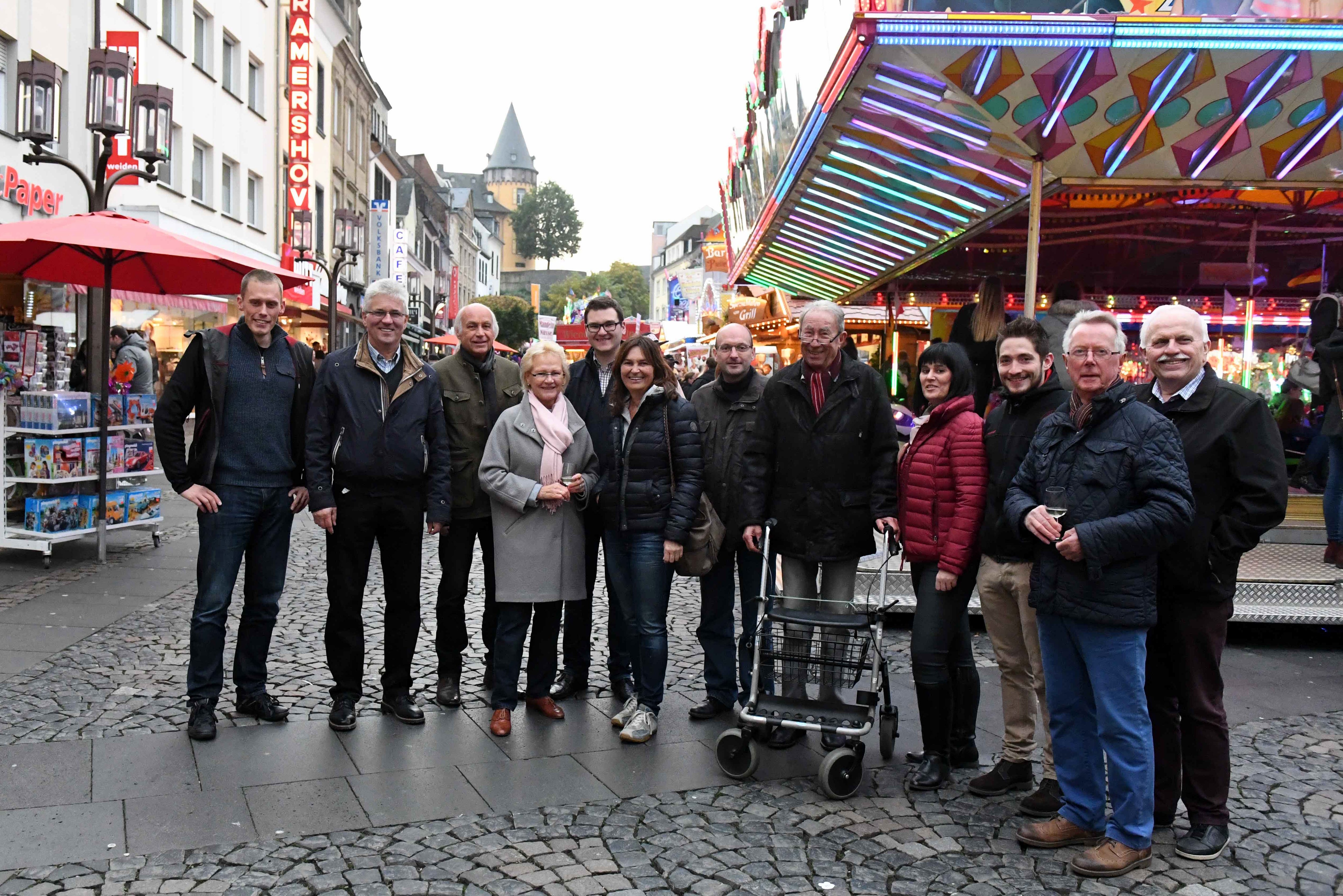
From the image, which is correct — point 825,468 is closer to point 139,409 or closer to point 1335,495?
point 1335,495

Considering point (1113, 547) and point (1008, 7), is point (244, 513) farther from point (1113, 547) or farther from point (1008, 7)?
point (1008, 7)

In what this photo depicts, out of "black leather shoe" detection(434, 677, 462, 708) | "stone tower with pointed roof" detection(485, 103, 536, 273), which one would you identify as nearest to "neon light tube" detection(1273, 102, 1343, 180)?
"black leather shoe" detection(434, 677, 462, 708)

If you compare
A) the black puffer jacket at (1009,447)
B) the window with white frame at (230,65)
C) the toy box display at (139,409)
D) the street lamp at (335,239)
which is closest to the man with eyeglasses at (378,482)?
the black puffer jacket at (1009,447)

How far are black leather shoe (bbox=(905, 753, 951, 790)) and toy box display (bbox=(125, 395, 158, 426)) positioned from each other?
748cm

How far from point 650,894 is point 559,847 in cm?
46

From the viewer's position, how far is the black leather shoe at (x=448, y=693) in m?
5.29

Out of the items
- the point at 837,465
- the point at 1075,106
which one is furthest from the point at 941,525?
the point at 1075,106

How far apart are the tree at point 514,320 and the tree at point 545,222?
53727mm

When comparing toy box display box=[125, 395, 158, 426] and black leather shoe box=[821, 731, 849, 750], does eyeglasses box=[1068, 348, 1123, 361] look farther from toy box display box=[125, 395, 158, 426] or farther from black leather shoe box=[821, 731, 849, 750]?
toy box display box=[125, 395, 158, 426]

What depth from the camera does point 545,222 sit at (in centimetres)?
12481

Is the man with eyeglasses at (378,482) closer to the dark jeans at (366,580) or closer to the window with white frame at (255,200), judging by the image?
the dark jeans at (366,580)

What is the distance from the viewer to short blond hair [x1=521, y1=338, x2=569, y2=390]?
5.00 meters

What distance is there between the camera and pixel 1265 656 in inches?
261

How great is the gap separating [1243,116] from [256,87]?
23498mm
